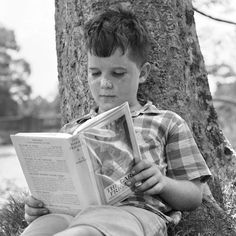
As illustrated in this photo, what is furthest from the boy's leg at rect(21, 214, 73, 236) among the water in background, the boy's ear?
the water in background

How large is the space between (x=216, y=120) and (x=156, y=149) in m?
1.13

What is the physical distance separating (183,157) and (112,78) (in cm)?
46

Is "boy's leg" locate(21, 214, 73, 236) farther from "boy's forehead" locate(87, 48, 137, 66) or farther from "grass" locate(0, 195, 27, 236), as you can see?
"grass" locate(0, 195, 27, 236)

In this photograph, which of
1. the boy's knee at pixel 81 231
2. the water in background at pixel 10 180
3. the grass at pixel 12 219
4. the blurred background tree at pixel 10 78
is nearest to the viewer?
the boy's knee at pixel 81 231

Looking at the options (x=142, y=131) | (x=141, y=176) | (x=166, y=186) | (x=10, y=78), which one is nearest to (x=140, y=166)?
(x=141, y=176)

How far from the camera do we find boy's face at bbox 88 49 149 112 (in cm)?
228

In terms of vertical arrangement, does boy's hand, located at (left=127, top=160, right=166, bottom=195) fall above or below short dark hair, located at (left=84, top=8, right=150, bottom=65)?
below

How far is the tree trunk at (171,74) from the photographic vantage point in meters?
2.95

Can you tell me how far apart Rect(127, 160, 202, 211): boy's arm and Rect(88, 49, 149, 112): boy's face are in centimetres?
37

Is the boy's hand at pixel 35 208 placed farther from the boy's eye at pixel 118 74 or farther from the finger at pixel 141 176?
the boy's eye at pixel 118 74

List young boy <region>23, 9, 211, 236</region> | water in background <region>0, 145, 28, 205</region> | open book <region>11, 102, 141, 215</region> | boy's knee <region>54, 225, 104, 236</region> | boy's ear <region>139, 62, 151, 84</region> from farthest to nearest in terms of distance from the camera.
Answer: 1. water in background <region>0, 145, 28, 205</region>
2. boy's ear <region>139, 62, 151, 84</region>
3. young boy <region>23, 9, 211, 236</region>
4. open book <region>11, 102, 141, 215</region>
5. boy's knee <region>54, 225, 104, 236</region>

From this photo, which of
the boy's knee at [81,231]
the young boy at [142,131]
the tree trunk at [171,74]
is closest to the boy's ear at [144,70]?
the young boy at [142,131]

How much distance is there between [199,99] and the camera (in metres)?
3.22

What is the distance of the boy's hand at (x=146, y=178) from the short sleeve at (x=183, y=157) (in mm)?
242
